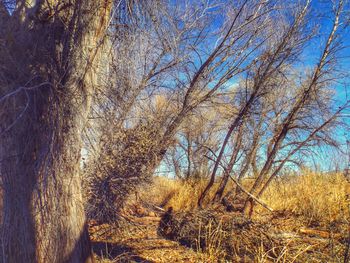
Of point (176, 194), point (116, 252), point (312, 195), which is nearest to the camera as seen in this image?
point (116, 252)

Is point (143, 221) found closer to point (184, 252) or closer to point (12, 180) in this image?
point (184, 252)

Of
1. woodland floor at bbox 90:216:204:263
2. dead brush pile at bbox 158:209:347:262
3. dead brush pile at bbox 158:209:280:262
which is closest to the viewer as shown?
dead brush pile at bbox 158:209:347:262

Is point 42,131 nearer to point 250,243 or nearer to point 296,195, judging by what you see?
point 250,243

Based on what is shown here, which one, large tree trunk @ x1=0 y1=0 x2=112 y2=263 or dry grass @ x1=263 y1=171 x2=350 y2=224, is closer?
large tree trunk @ x1=0 y1=0 x2=112 y2=263

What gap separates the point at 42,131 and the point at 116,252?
105 inches

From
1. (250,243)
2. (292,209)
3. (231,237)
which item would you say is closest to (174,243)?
(231,237)

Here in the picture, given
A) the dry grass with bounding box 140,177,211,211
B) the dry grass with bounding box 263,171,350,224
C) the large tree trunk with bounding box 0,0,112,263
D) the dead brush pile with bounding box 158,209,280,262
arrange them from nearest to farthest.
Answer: the large tree trunk with bounding box 0,0,112,263
the dead brush pile with bounding box 158,209,280,262
the dry grass with bounding box 263,171,350,224
the dry grass with bounding box 140,177,211,211

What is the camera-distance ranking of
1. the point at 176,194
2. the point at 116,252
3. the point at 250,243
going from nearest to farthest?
the point at 250,243, the point at 116,252, the point at 176,194

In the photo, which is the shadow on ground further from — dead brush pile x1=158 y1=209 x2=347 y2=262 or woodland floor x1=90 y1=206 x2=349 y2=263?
dead brush pile x1=158 y1=209 x2=347 y2=262

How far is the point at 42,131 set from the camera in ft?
11.2

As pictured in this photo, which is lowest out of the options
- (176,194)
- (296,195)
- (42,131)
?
(296,195)

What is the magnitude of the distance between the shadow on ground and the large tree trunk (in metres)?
0.95

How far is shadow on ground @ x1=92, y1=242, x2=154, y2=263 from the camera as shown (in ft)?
14.6

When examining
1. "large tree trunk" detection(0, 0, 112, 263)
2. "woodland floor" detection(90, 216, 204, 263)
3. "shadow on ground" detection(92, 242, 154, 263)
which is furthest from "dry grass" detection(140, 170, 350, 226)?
"large tree trunk" detection(0, 0, 112, 263)
